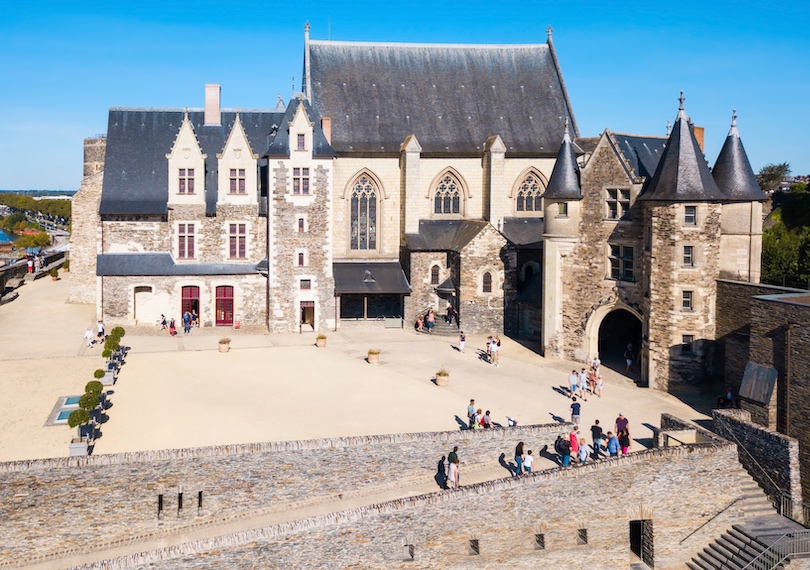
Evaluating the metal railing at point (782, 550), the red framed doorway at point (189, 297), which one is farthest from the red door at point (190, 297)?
the metal railing at point (782, 550)

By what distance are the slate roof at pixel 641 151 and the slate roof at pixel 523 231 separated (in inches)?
247

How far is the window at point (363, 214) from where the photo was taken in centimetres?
3884

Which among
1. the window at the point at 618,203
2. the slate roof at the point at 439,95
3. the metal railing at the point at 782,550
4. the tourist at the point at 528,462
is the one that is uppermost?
the slate roof at the point at 439,95

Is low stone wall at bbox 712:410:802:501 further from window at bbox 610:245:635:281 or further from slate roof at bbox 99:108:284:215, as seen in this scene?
slate roof at bbox 99:108:284:215

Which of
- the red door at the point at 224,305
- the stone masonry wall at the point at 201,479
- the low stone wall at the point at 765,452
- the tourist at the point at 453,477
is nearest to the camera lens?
the stone masonry wall at the point at 201,479

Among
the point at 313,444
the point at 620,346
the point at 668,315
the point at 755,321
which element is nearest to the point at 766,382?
the point at 755,321

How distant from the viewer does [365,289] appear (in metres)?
36.1

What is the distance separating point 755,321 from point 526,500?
994 cm

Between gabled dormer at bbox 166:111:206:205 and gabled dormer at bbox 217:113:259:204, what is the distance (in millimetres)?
872

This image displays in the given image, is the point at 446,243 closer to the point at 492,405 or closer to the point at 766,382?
the point at 492,405

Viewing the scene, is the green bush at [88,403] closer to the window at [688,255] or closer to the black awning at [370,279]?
the black awning at [370,279]

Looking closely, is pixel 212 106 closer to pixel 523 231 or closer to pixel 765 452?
pixel 523 231

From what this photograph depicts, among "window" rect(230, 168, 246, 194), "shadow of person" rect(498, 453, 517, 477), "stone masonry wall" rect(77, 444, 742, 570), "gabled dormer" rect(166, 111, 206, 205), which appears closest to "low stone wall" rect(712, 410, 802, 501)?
"stone masonry wall" rect(77, 444, 742, 570)

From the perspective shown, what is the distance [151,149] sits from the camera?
37.7 metres
